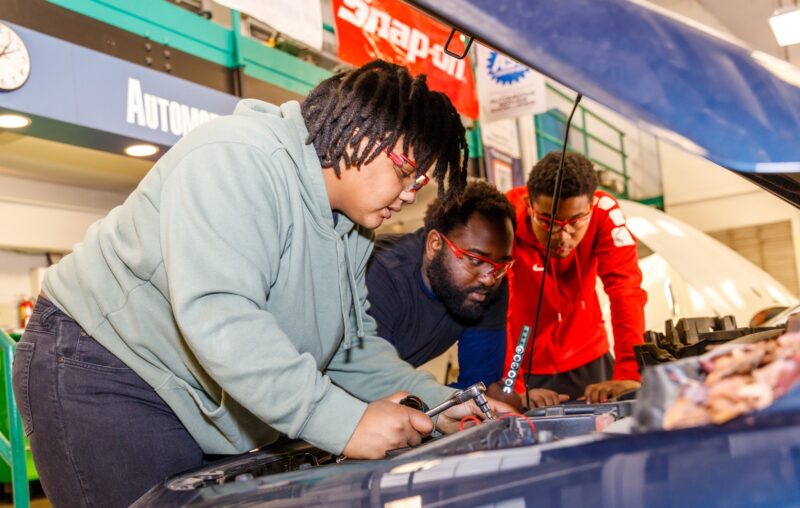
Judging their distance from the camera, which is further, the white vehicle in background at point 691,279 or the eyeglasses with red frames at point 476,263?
the white vehicle in background at point 691,279

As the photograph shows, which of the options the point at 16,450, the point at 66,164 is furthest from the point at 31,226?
the point at 16,450

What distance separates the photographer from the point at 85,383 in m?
1.25

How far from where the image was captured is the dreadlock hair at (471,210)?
239cm

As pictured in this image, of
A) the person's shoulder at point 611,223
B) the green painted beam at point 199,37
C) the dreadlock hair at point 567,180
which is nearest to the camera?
the dreadlock hair at point 567,180

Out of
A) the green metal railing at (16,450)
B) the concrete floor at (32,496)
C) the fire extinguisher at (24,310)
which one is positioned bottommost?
the concrete floor at (32,496)

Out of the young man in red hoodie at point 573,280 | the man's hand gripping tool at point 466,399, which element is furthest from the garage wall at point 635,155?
the man's hand gripping tool at point 466,399

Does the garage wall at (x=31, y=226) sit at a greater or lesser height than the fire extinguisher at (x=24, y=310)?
greater

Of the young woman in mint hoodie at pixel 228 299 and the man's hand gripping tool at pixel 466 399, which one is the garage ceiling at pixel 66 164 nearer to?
the young woman in mint hoodie at pixel 228 299

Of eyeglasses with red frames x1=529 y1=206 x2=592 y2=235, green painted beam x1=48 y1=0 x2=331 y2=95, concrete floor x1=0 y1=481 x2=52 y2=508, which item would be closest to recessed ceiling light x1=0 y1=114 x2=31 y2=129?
green painted beam x1=48 y1=0 x2=331 y2=95

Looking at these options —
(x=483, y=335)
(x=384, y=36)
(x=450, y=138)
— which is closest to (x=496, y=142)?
(x=384, y=36)

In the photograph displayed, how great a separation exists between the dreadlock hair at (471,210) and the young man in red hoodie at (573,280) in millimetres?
357

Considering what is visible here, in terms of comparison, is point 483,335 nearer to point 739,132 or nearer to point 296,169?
point 296,169

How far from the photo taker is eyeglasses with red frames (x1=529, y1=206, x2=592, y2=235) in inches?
111

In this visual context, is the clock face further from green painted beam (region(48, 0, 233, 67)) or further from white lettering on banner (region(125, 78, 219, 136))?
white lettering on banner (region(125, 78, 219, 136))
